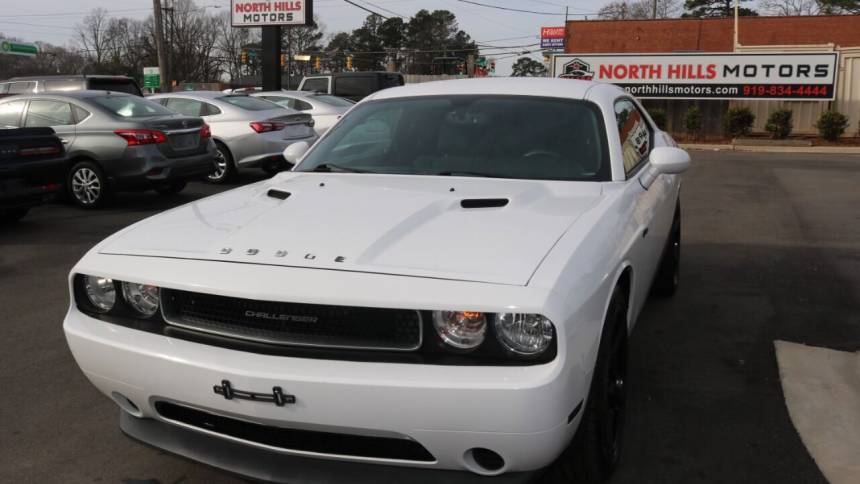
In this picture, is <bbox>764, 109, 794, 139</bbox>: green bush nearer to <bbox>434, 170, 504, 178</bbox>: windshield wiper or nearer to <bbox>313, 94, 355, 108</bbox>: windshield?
<bbox>313, 94, 355, 108</bbox>: windshield

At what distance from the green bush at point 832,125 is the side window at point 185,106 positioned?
17897 millimetres

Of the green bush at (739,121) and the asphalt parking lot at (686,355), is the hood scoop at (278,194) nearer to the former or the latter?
Result: the asphalt parking lot at (686,355)

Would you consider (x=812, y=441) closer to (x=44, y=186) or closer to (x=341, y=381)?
(x=341, y=381)

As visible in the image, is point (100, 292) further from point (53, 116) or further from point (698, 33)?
point (698, 33)

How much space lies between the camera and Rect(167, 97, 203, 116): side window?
43.2ft

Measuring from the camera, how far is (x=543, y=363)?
2.36 meters

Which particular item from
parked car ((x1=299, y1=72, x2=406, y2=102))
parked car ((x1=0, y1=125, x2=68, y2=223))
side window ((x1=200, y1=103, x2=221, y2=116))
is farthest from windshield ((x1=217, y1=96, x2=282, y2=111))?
parked car ((x1=299, y1=72, x2=406, y2=102))

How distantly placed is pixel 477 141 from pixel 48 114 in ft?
27.4

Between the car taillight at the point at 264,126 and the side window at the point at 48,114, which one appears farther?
the car taillight at the point at 264,126

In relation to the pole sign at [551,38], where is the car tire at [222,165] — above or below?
below

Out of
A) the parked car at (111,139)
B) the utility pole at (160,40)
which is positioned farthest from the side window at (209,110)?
the utility pole at (160,40)

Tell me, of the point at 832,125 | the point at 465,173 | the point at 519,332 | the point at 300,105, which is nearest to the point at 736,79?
the point at 832,125

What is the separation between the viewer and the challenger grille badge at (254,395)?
95.0 inches

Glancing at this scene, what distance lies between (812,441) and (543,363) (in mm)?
1864
